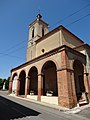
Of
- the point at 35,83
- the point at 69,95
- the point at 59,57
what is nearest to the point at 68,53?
the point at 59,57

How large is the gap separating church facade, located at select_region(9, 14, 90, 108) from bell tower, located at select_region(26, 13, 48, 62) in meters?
0.29

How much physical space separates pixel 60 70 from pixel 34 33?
16.4 metres

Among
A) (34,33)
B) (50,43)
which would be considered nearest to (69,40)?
(50,43)

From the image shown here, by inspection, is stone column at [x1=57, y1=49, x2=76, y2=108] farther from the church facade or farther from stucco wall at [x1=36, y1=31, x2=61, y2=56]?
stucco wall at [x1=36, y1=31, x2=61, y2=56]

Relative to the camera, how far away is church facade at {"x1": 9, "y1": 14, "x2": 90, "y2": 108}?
1100 cm

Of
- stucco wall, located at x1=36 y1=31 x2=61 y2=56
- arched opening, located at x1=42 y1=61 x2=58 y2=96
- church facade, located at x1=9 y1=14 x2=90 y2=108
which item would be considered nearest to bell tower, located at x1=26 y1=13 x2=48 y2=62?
church facade, located at x1=9 y1=14 x2=90 y2=108

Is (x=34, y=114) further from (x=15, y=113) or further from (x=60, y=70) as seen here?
(x=60, y=70)

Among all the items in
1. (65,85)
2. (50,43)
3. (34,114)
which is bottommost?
(34,114)

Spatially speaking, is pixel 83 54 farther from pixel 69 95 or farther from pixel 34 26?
pixel 34 26

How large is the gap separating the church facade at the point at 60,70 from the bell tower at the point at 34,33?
0.95ft

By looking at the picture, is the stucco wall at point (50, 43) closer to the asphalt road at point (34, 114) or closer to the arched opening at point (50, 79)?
the arched opening at point (50, 79)

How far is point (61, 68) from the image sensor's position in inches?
454

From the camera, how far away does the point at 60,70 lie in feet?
38.1

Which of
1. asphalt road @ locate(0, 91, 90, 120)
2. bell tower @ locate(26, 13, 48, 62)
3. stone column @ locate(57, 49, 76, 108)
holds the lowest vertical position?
asphalt road @ locate(0, 91, 90, 120)
